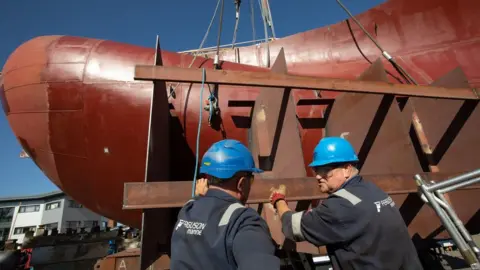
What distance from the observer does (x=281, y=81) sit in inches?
87.9

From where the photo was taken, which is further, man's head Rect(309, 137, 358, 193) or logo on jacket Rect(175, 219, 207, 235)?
man's head Rect(309, 137, 358, 193)

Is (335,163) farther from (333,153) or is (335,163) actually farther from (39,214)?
(39,214)

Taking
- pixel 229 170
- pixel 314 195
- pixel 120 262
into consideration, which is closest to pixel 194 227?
pixel 229 170

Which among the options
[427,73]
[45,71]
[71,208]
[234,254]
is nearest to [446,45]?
[427,73]

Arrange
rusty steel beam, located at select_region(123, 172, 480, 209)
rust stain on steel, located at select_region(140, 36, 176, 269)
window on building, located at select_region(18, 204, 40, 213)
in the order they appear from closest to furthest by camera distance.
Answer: rusty steel beam, located at select_region(123, 172, 480, 209) → rust stain on steel, located at select_region(140, 36, 176, 269) → window on building, located at select_region(18, 204, 40, 213)

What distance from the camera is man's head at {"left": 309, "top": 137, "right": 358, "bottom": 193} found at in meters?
1.78

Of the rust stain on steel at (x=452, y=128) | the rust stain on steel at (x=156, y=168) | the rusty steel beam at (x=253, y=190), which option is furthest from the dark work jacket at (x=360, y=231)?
the rust stain on steel at (x=452, y=128)

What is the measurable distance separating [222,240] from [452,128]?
128 inches

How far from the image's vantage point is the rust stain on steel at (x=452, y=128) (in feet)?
9.55

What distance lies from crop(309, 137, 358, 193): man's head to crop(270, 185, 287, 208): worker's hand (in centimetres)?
30

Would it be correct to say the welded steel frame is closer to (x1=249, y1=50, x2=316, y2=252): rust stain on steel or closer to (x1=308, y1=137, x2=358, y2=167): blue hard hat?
(x1=249, y1=50, x2=316, y2=252): rust stain on steel

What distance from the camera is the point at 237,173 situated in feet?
4.44

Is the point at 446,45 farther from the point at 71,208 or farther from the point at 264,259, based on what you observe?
the point at 71,208

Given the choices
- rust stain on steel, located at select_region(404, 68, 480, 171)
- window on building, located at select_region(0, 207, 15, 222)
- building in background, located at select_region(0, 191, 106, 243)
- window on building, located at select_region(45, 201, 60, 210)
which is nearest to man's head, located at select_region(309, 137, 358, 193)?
rust stain on steel, located at select_region(404, 68, 480, 171)
